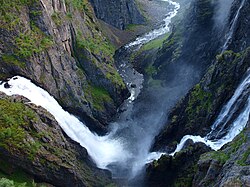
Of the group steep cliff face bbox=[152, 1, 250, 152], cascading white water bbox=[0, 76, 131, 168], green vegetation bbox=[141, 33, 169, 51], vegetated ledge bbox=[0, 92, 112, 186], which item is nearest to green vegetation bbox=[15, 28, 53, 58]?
cascading white water bbox=[0, 76, 131, 168]

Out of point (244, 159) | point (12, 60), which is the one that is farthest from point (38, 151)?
point (244, 159)

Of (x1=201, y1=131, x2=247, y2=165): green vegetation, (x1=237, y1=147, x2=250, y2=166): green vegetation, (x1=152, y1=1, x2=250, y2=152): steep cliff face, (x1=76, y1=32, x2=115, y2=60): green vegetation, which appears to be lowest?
(x1=237, y1=147, x2=250, y2=166): green vegetation

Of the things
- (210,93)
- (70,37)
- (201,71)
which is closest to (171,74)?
(201,71)

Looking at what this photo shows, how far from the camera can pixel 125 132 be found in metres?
69.1

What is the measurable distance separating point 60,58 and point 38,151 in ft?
74.9

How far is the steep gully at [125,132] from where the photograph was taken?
46.8 meters

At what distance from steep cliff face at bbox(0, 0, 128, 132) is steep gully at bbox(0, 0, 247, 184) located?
2.83 metres

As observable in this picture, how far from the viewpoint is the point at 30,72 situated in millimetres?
59438

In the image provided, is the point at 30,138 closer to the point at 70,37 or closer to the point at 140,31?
the point at 70,37

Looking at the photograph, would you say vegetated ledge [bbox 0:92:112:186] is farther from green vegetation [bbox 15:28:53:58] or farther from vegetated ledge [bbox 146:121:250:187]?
green vegetation [bbox 15:28:53:58]

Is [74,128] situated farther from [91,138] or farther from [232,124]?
[232,124]

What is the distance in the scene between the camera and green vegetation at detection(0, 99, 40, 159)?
45719mm

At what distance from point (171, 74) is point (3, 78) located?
41429 millimetres

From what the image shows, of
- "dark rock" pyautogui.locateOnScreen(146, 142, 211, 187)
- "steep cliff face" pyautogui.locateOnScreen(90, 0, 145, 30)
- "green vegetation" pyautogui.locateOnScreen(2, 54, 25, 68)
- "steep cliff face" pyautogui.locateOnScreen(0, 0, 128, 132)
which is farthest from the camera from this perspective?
"steep cliff face" pyautogui.locateOnScreen(90, 0, 145, 30)
